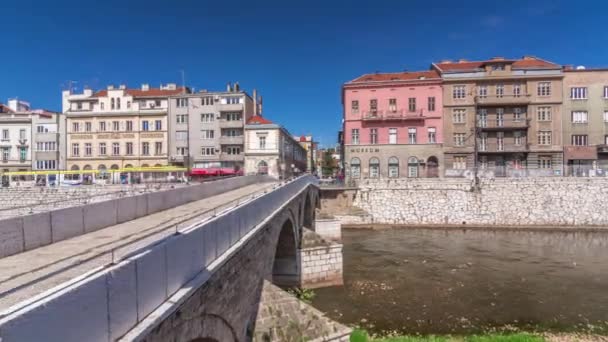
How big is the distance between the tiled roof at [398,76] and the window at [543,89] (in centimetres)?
1206

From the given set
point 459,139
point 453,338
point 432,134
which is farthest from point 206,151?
point 453,338

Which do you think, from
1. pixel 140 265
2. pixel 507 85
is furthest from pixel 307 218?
pixel 507 85

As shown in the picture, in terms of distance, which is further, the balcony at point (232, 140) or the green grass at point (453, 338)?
the balcony at point (232, 140)

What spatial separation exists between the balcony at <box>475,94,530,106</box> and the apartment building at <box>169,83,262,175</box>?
101 ft

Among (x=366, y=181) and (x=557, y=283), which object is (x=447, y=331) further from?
(x=366, y=181)

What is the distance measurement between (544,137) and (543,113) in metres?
2.97

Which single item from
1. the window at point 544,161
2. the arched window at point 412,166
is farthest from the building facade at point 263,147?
the window at point 544,161

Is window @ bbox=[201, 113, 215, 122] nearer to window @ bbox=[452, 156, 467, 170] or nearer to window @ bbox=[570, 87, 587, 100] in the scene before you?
window @ bbox=[452, 156, 467, 170]

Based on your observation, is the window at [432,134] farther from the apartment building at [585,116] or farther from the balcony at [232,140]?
the balcony at [232,140]

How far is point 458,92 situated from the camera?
45281 millimetres

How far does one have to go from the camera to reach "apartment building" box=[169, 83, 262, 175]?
162ft

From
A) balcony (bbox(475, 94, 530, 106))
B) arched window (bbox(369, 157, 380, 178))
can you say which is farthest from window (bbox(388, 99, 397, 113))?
balcony (bbox(475, 94, 530, 106))

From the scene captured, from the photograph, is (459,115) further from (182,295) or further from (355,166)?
(182,295)

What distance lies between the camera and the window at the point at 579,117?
44.0 meters
